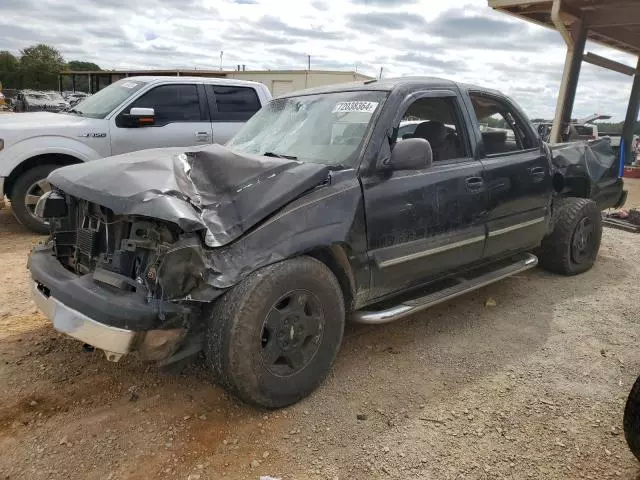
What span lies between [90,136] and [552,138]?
30.8 feet

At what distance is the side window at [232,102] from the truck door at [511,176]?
164 inches

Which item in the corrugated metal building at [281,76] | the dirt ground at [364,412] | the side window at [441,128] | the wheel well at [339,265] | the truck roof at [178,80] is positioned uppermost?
the corrugated metal building at [281,76]

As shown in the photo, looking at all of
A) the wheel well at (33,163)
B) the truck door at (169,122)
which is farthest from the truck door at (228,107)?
the wheel well at (33,163)

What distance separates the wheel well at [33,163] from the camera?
20.3ft

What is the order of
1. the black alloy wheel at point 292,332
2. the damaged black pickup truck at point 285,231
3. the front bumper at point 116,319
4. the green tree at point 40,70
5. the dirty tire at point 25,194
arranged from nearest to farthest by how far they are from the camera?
the front bumper at point 116,319, the damaged black pickup truck at point 285,231, the black alloy wheel at point 292,332, the dirty tire at point 25,194, the green tree at point 40,70

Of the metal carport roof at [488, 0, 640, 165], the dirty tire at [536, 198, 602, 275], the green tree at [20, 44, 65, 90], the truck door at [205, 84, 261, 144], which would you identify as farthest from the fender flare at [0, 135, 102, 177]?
the green tree at [20, 44, 65, 90]

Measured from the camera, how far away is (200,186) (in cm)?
285

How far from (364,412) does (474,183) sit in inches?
77.6

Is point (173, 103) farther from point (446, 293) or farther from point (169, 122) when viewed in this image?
point (446, 293)

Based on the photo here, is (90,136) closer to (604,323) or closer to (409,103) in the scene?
(409,103)

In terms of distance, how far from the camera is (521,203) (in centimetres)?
447

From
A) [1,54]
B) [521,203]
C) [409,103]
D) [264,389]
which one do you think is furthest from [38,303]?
[1,54]

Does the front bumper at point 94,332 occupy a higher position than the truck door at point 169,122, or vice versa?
the truck door at point 169,122

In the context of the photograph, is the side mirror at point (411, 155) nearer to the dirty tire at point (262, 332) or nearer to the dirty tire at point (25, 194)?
the dirty tire at point (262, 332)
